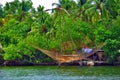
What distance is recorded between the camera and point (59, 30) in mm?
52125

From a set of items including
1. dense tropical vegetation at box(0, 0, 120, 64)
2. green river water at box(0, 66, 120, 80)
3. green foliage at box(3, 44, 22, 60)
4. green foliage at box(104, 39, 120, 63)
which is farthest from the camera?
green foliage at box(3, 44, 22, 60)

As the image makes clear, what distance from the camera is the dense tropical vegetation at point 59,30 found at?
167ft

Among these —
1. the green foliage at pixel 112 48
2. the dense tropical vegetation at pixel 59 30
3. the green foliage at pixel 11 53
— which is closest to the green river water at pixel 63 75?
the green foliage at pixel 112 48

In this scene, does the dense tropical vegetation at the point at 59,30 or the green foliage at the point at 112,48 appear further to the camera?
the dense tropical vegetation at the point at 59,30

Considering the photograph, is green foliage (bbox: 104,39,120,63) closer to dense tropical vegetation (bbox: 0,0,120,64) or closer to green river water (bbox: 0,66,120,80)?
dense tropical vegetation (bbox: 0,0,120,64)

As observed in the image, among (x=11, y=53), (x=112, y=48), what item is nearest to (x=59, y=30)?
(x=11, y=53)

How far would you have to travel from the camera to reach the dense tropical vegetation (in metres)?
51.0

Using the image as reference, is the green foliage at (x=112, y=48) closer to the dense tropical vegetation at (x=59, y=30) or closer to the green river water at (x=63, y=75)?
the dense tropical vegetation at (x=59, y=30)

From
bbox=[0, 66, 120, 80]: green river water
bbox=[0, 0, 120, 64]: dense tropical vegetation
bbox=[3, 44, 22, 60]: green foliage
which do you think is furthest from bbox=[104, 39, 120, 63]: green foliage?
bbox=[3, 44, 22, 60]: green foliage

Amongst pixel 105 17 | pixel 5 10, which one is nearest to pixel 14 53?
pixel 105 17

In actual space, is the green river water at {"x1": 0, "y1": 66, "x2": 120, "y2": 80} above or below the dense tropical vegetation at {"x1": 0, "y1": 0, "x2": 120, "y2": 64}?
below

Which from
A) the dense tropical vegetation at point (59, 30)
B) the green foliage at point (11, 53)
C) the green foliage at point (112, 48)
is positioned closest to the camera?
the green foliage at point (112, 48)

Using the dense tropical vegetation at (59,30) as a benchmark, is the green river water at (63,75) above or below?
below

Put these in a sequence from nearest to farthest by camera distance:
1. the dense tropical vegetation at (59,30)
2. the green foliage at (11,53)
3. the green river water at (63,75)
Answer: the green river water at (63,75) < the dense tropical vegetation at (59,30) < the green foliage at (11,53)
